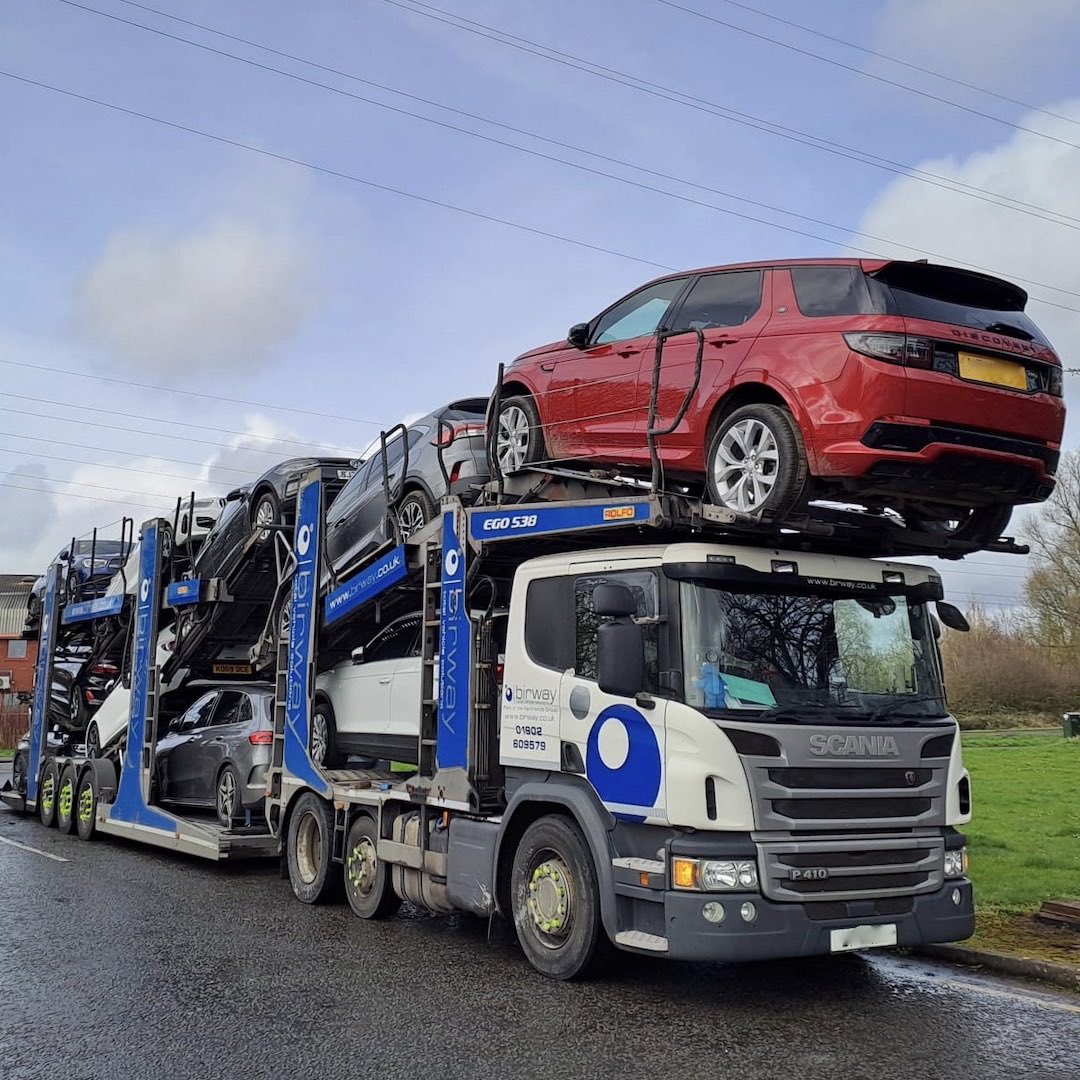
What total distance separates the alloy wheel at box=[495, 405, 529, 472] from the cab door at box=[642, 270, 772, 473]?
121 cm

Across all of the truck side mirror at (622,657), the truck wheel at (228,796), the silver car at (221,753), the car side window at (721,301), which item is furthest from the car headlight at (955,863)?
the truck wheel at (228,796)

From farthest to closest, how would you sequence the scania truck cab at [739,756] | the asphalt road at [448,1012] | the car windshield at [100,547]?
the car windshield at [100,547], the scania truck cab at [739,756], the asphalt road at [448,1012]

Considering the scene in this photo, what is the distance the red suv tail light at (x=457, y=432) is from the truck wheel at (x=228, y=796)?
416 centimetres

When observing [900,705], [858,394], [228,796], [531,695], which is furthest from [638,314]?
[228,796]

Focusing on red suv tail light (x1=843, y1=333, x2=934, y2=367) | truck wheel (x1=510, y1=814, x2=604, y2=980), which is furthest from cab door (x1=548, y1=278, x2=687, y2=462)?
truck wheel (x1=510, y1=814, x2=604, y2=980)

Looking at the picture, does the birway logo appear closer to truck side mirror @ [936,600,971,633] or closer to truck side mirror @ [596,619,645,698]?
truck side mirror @ [596,619,645,698]

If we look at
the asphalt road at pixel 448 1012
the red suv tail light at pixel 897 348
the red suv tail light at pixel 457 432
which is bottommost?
the asphalt road at pixel 448 1012

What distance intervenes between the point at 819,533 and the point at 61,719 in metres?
12.4

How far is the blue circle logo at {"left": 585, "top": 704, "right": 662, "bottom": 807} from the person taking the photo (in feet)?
19.5

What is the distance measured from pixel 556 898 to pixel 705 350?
318 centimetres

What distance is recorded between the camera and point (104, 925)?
27.5ft

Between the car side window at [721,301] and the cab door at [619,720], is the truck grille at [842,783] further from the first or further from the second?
the car side window at [721,301]

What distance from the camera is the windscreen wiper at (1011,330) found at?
6.30m

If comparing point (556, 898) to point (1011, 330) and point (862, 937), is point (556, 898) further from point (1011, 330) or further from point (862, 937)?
point (1011, 330)
